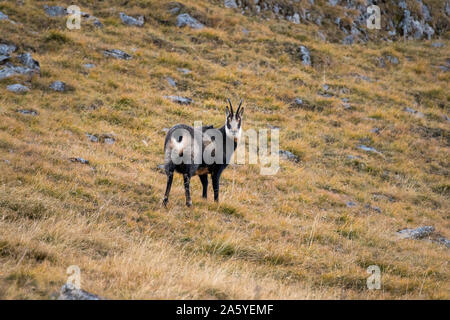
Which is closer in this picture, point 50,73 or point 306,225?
point 306,225

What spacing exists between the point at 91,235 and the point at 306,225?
5.60 meters

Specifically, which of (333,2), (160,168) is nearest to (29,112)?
(160,168)

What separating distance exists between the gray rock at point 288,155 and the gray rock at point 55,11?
16271mm

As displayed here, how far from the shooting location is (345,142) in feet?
59.8

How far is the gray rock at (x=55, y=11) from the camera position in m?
23.7

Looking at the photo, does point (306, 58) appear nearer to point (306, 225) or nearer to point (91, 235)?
point (306, 225)

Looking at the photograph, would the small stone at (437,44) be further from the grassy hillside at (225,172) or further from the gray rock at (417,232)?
the gray rock at (417,232)

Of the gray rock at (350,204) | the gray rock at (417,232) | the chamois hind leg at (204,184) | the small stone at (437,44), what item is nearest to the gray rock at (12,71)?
A: the chamois hind leg at (204,184)

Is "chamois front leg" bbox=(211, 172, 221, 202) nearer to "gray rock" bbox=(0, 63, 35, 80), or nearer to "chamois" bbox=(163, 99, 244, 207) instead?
"chamois" bbox=(163, 99, 244, 207)

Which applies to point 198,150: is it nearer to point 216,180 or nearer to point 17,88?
point 216,180

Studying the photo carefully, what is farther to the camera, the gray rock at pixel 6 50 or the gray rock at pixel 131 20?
the gray rock at pixel 131 20

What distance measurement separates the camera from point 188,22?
89.5ft

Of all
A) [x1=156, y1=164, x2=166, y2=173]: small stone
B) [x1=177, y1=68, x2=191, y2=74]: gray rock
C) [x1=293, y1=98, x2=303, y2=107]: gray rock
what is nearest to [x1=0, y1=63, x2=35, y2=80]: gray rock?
[x1=177, y1=68, x2=191, y2=74]: gray rock
